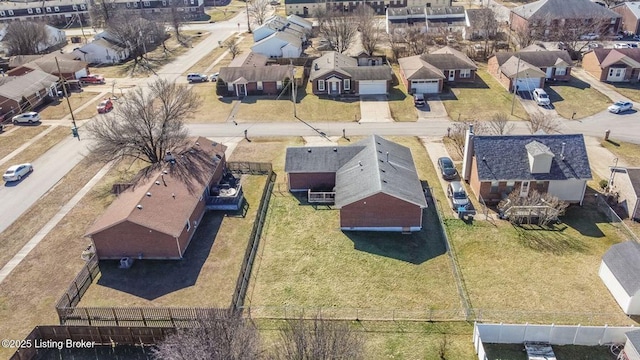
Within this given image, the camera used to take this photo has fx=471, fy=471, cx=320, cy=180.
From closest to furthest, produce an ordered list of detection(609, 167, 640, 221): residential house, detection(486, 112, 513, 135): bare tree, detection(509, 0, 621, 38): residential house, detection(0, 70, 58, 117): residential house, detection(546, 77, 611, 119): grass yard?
detection(609, 167, 640, 221): residential house < detection(486, 112, 513, 135): bare tree < detection(546, 77, 611, 119): grass yard < detection(0, 70, 58, 117): residential house < detection(509, 0, 621, 38): residential house

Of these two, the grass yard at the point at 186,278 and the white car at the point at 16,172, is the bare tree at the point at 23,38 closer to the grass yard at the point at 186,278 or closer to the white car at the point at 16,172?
the white car at the point at 16,172

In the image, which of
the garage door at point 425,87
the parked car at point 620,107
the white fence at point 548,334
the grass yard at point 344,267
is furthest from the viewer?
the garage door at point 425,87

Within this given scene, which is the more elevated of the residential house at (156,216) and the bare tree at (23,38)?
the bare tree at (23,38)

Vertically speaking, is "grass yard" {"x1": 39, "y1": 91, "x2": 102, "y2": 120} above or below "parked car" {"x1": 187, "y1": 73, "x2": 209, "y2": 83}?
below

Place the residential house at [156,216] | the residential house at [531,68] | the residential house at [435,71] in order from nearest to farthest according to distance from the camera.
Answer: the residential house at [156,216] < the residential house at [531,68] < the residential house at [435,71]

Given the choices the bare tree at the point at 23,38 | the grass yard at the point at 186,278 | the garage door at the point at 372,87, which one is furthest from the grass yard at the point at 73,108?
the garage door at the point at 372,87

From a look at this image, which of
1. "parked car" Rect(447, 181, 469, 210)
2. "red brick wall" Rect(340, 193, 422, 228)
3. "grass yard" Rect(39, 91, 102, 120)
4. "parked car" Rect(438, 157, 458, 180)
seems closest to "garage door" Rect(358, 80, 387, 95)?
"parked car" Rect(438, 157, 458, 180)

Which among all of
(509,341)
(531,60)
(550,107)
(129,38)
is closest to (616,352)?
(509,341)

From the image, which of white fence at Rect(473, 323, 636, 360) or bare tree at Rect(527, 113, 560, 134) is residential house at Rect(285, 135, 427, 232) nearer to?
white fence at Rect(473, 323, 636, 360)

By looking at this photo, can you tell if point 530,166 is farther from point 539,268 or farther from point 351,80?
point 351,80
